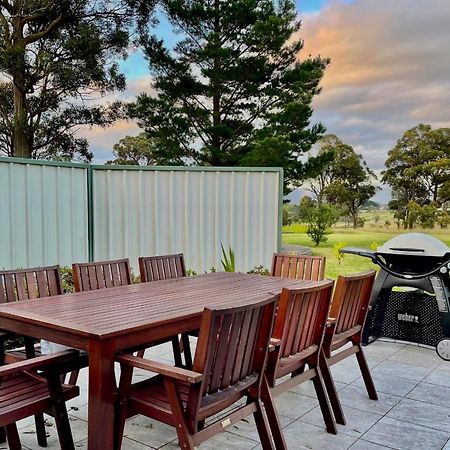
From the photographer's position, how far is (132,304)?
2.74 m

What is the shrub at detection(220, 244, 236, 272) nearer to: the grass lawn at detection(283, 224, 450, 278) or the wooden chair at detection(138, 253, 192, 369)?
the grass lawn at detection(283, 224, 450, 278)

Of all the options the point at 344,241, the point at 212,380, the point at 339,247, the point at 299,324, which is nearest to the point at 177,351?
the point at 299,324

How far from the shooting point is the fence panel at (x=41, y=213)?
198 inches

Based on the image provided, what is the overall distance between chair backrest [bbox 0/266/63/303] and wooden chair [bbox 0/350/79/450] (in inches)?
23.5

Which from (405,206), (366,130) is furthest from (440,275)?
(366,130)

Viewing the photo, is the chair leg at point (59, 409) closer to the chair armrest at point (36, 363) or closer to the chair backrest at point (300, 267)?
the chair armrest at point (36, 363)

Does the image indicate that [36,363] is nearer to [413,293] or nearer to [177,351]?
[177,351]

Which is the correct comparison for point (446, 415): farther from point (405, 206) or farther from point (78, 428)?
point (405, 206)

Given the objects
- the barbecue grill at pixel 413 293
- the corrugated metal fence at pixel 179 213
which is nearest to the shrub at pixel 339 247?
the corrugated metal fence at pixel 179 213

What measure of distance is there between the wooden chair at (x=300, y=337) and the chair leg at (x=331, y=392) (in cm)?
11

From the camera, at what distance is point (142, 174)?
625cm

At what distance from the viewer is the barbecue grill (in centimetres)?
424

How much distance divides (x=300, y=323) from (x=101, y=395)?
3.71 ft

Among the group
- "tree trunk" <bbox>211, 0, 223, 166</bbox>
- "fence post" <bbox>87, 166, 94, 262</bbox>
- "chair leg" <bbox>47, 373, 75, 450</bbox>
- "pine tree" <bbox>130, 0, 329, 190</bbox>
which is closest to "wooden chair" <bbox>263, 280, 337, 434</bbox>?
"chair leg" <bbox>47, 373, 75, 450</bbox>
